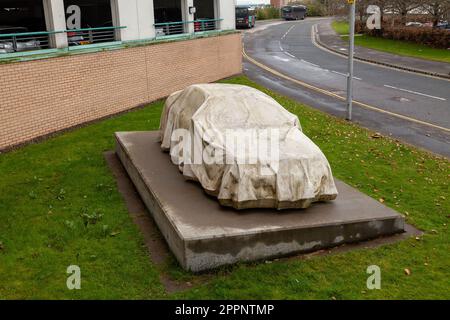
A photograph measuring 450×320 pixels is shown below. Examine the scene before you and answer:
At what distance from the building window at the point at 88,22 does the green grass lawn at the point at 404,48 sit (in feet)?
64.5

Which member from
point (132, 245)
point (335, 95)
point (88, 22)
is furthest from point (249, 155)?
point (88, 22)

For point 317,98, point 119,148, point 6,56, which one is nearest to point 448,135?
point 317,98

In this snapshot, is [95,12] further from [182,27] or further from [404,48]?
[404,48]

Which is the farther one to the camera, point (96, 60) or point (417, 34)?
point (417, 34)

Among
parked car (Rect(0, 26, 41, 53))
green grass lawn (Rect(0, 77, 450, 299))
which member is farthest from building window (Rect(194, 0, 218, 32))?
green grass lawn (Rect(0, 77, 450, 299))

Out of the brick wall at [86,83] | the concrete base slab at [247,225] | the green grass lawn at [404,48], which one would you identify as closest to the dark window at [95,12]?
the brick wall at [86,83]

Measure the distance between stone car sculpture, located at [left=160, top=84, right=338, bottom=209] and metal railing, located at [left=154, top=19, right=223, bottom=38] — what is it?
9.72 metres

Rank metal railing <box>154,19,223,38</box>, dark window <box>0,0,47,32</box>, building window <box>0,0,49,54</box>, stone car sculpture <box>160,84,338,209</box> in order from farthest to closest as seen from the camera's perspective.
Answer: dark window <box>0,0,47,32</box> → metal railing <box>154,19,223,38</box> → building window <box>0,0,49,54</box> → stone car sculpture <box>160,84,338,209</box>

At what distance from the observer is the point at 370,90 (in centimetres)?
2058

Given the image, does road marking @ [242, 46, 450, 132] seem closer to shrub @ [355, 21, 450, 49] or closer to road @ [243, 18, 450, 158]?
road @ [243, 18, 450, 158]

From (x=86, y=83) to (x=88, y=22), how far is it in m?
10.7

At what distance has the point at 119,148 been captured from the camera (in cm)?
1022

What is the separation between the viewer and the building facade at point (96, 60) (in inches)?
447

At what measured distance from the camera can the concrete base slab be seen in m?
5.86
